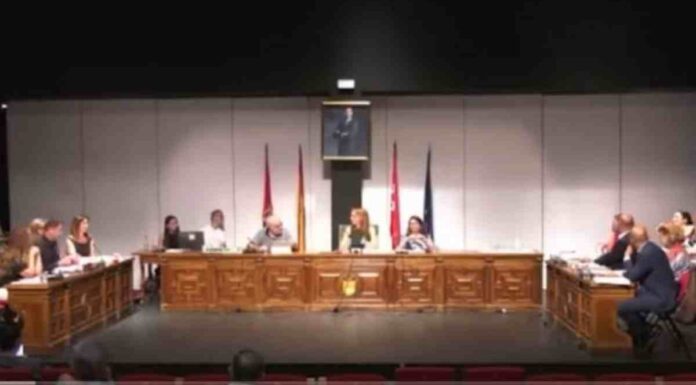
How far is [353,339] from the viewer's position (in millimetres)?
9766

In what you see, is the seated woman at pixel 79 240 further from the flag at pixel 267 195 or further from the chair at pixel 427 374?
the chair at pixel 427 374

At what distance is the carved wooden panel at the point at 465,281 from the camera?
1148 centimetres

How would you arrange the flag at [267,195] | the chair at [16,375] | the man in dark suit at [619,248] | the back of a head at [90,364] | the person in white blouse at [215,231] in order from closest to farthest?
1. the back of a head at [90,364]
2. the chair at [16,375]
3. the man in dark suit at [619,248]
4. the person in white blouse at [215,231]
5. the flag at [267,195]

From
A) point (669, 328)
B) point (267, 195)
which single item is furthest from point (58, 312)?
point (669, 328)

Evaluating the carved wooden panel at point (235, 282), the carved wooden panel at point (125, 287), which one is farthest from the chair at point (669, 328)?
the carved wooden panel at point (125, 287)

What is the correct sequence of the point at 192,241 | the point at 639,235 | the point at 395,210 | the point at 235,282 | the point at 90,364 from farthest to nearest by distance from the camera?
the point at 395,210, the point at 192,241, the point at 235,282, the point at 639,235, the point at 90,364

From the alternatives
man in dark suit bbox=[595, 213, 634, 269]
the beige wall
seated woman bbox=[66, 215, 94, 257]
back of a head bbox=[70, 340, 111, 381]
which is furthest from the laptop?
back of a head bbox=[70, 340, 111, 381]

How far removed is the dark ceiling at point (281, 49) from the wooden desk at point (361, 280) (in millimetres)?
2585

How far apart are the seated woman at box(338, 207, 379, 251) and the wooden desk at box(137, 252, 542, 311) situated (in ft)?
1.17

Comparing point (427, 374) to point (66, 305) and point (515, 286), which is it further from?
point (515, 286)

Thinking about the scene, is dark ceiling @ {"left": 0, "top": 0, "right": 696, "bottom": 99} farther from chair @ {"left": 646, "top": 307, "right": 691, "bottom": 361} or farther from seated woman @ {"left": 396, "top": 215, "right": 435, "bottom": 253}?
chair @ {"left": 646, "top": 307, "right": 691, "bottom": 361}

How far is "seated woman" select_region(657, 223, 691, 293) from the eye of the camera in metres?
9.06

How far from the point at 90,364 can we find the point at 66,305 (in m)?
5.91

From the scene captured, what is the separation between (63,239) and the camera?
1475cm
